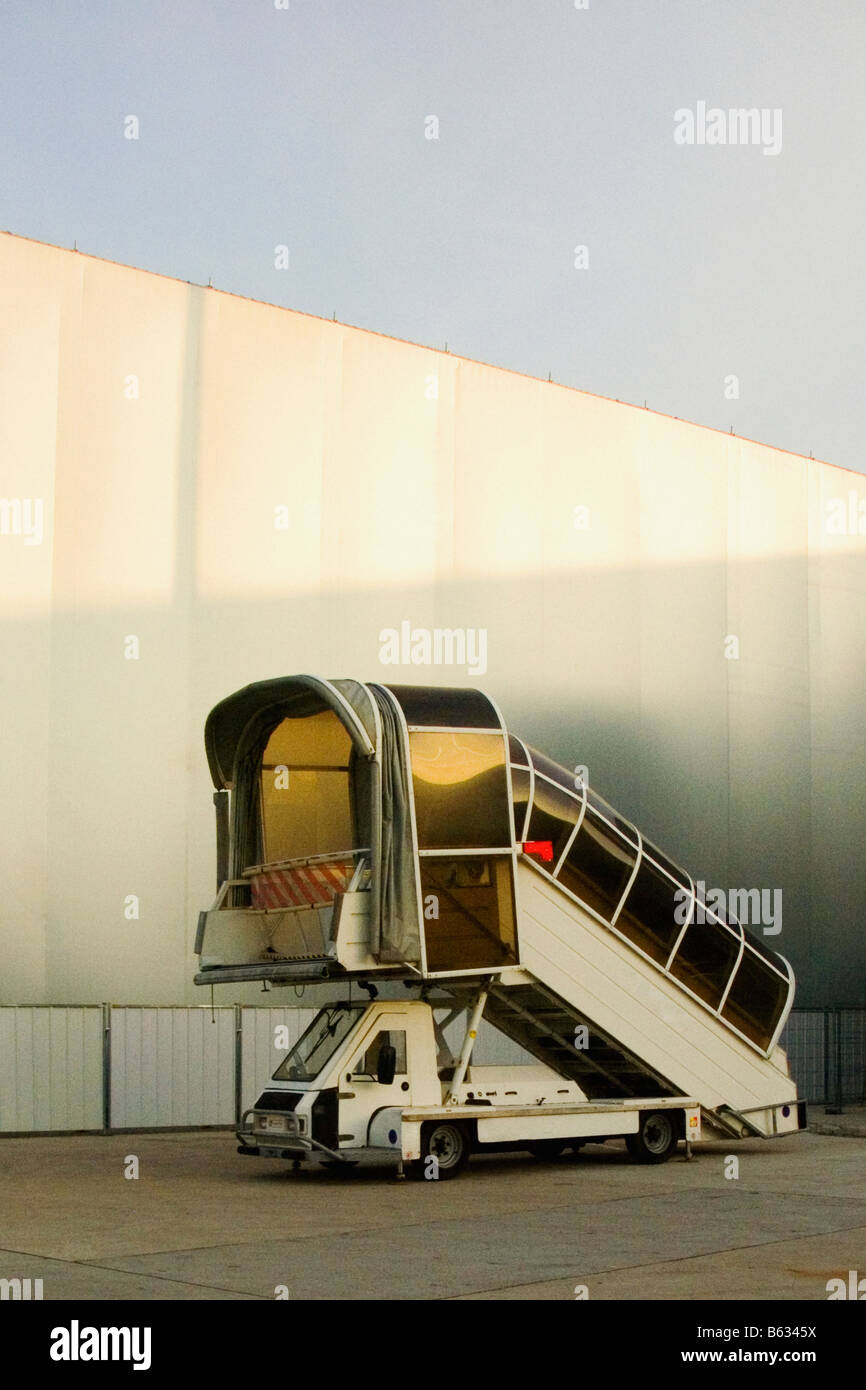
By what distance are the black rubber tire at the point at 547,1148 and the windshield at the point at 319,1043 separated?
96.4 inches

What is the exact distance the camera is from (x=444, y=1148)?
16312 mm

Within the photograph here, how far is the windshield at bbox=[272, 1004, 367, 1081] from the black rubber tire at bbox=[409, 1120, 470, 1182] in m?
1.23

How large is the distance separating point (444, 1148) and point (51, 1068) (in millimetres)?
8030

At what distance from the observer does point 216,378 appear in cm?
2469

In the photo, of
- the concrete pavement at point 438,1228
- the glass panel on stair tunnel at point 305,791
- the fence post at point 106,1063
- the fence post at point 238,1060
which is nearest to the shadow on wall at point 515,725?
the fence post at point 106,1063

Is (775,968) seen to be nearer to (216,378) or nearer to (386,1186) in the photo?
(386,1186)

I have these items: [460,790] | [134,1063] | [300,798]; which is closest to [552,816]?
[460,790]

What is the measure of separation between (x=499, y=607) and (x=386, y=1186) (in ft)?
42.9

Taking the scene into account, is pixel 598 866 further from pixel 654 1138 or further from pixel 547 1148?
pixel 547 1148

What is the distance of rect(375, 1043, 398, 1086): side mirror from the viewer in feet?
52.0

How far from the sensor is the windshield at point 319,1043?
53.4ft
